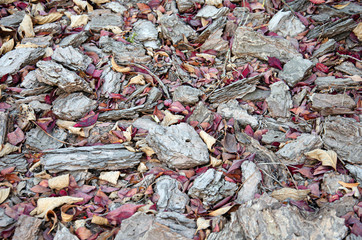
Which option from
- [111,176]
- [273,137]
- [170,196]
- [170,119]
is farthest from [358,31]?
[111,176]

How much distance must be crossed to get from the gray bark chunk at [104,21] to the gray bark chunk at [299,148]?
9.29 ft

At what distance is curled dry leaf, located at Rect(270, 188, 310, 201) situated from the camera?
258 cm

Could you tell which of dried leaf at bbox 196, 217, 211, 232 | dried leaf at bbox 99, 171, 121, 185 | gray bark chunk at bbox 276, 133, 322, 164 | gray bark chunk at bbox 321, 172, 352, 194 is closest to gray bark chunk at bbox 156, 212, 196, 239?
dried leaf at bbox 196, 217, 211, 232

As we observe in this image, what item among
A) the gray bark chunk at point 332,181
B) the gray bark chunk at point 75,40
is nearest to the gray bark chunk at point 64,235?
the gray bark chunk at point 332,181

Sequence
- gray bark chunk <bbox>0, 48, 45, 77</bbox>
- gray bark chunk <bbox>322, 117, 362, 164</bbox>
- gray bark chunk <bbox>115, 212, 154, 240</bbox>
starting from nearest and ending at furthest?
gray bark chunk <bbox>115, 212, 154, 240</bbox> < gray bark chunk <bbox>322, 117, 362, 164</bbox> < gray bark chunk <bbox>0, 48, 45, 77</bbox>

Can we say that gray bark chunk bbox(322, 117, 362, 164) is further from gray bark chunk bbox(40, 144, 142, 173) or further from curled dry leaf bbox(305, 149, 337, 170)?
gray bark chunk bbox(40, 144, 142, 173)

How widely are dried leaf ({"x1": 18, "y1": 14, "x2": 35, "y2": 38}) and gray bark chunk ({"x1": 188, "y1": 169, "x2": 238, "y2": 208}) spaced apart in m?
3.08

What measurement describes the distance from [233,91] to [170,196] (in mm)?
1531

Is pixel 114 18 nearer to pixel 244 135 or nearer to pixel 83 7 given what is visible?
pixel 83 7

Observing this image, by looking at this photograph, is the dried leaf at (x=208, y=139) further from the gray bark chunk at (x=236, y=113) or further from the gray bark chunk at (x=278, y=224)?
the gray bark chunk at (x=278, y=224)

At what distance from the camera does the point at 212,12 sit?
418 cm

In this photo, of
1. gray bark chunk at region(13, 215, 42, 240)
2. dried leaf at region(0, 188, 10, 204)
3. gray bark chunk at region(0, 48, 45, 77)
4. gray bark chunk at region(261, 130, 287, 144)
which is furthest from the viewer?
gray bark chunk at region(0, 48, 45, 77)

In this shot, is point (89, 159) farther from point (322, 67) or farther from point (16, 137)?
point (322, 67)

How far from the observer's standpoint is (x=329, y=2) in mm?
4160
